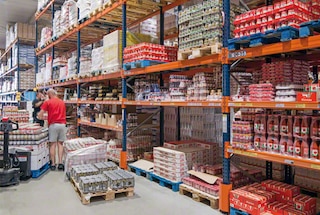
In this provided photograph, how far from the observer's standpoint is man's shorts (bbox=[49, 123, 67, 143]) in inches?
287

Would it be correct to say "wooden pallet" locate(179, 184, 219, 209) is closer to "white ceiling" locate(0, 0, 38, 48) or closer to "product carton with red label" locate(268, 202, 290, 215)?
"product carton with red label" locate(268, 202, 290, 215)

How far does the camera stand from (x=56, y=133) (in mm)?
7324

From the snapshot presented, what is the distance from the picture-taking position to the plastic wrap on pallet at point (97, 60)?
26.5 feet

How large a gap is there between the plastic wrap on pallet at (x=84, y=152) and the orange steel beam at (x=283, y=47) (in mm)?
3675

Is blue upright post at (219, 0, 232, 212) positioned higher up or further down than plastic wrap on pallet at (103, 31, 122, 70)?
further down

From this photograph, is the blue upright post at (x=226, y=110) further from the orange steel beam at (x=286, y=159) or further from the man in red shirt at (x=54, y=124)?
the man in red shirt at (x=54, y=124)

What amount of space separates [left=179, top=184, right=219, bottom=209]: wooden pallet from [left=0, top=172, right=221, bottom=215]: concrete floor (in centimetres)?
8

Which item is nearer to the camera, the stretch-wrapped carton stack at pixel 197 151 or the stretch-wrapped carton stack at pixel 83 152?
the stretch-wrapped carton stack at pixel 197 151

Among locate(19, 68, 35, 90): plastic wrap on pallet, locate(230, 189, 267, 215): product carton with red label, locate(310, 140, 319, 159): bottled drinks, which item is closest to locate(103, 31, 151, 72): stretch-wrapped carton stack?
locate(230, 189, 267, 215): product carton with red label

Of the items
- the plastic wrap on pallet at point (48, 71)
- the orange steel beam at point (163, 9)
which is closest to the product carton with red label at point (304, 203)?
the orange steel beam at point (163, 9)

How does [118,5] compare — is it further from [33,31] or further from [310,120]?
[33,31]

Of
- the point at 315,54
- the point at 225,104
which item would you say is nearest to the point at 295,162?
the point at 225,104

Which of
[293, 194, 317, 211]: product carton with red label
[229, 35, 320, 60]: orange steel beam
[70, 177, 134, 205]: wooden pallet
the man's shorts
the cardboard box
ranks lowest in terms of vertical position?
[70, 177, 134, 205]: wooden pallet

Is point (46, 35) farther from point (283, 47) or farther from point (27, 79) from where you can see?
point (283, 47)
